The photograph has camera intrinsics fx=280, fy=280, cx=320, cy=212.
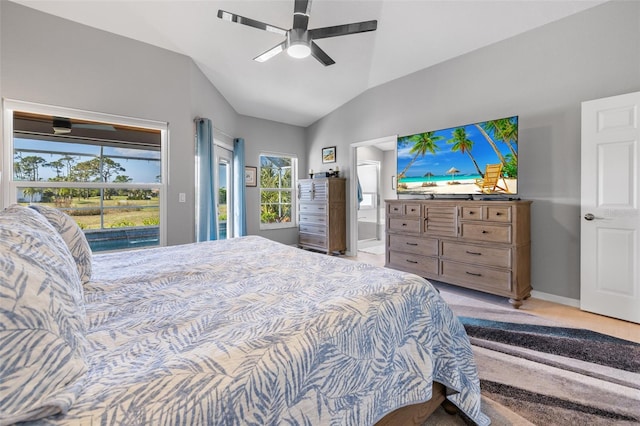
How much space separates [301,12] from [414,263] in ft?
9.84

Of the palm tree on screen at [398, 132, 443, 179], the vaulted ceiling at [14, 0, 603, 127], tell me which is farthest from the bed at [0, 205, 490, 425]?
the palm tree on screen at [398, 132, 443, 179]

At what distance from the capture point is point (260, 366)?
0.73 meters

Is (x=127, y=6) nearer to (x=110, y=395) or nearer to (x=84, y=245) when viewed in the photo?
(x=84, y=245)

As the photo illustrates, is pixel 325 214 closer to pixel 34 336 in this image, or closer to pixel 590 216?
pixel 590 216

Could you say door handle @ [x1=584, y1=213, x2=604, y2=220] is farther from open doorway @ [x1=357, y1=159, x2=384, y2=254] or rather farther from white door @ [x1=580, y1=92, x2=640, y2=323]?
open doorway @ [x1=357, y1=159, x2=384, y2=254]

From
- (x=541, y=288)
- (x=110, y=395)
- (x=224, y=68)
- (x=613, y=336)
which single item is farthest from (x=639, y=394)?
(x=224, y=68)

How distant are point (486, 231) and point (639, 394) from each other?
1625 mm

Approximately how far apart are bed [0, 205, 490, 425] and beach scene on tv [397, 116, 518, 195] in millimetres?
2371

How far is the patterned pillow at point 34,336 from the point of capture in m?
0.52

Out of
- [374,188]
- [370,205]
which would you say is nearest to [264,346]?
[370,205]

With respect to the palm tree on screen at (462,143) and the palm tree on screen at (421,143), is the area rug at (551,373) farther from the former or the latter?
the palm tree on screen at (421,143)

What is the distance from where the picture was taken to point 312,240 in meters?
A: 5.42

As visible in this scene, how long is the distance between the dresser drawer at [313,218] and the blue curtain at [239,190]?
1189 millimetres

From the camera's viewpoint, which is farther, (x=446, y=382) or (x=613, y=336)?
(x=613, y=336)
